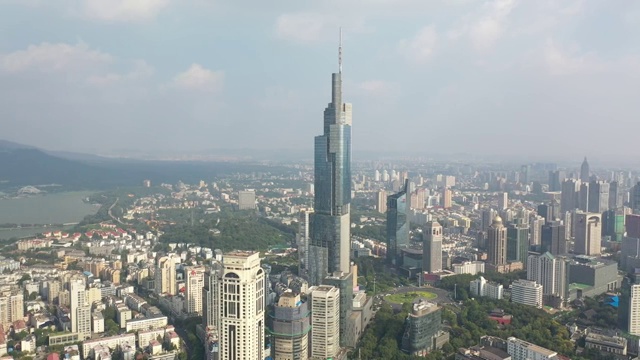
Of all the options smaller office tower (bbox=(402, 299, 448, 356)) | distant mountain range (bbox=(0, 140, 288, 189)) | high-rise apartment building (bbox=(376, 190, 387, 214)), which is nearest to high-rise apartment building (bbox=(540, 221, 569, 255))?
smaller office tower (bbox=(402, 299, 448, 356))

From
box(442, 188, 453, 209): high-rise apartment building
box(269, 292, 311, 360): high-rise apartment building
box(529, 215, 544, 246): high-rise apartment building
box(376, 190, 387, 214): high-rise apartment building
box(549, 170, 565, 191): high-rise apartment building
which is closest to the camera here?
box(269, 292, 311, 360): high-rise apartment building

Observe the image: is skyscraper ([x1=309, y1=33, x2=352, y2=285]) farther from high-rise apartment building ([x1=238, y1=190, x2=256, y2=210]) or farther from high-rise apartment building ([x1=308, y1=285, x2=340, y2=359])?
high-rise apartment building ([x1=238, y1=190, x2=256, y2=210])

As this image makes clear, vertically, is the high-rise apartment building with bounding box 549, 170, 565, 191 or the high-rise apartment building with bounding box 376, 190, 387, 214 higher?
the high-rise apartment building with bounding box 549, 170, 565, 191

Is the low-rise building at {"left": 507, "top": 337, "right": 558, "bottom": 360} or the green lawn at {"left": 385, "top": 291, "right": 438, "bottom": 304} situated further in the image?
the green lawn at {"left": 385, "top": 291, "right": 438, "bottom": 304}

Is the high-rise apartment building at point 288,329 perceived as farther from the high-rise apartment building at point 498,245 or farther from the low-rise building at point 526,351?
the high-rise apartment building at point 498,245

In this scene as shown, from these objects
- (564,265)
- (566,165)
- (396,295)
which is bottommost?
(396,295)

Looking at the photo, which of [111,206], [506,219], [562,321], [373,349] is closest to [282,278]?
[373,349]

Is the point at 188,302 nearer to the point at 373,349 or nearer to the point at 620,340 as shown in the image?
the point at 373,349
